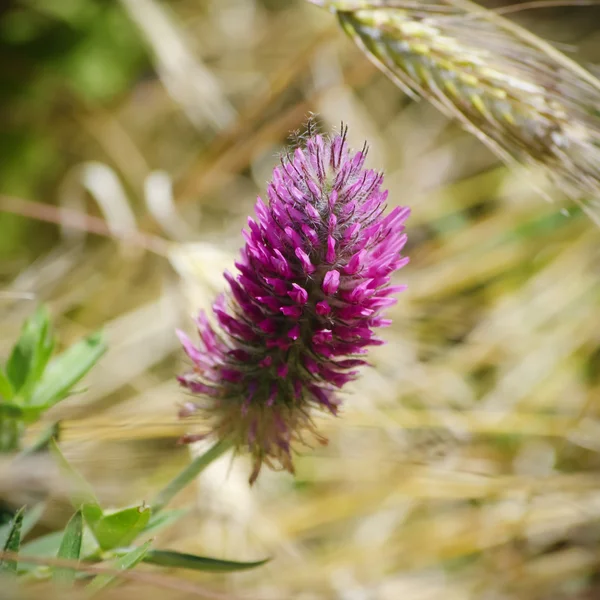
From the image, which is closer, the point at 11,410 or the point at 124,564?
the point at 124,564

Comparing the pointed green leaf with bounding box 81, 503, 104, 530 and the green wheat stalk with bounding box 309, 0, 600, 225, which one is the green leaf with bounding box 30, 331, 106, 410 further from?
the green wheat stalk with bounding box 309, 0, 600, 225

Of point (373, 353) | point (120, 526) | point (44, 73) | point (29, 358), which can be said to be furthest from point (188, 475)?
point (44, 73)

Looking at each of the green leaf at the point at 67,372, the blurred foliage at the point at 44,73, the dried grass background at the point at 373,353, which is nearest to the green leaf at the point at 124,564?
the dried grass background at the point at 373,353

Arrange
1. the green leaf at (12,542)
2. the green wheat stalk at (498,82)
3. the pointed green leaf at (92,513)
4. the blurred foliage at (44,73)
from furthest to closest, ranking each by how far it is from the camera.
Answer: the blurred foliage at (44,73), the green wheat stalk at (498,82), the pointed green leaf at (92,513), the green leaf at (12,542)

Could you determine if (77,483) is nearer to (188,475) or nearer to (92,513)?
(92,513)

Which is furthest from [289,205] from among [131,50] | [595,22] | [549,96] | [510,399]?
[595,22]

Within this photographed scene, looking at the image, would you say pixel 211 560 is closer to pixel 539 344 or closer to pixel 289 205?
pixel 289 205

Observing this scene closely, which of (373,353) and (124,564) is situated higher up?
(373,353)

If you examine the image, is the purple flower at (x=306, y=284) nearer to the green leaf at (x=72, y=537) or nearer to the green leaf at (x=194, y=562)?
the green leaf at (x=194, y=562)
